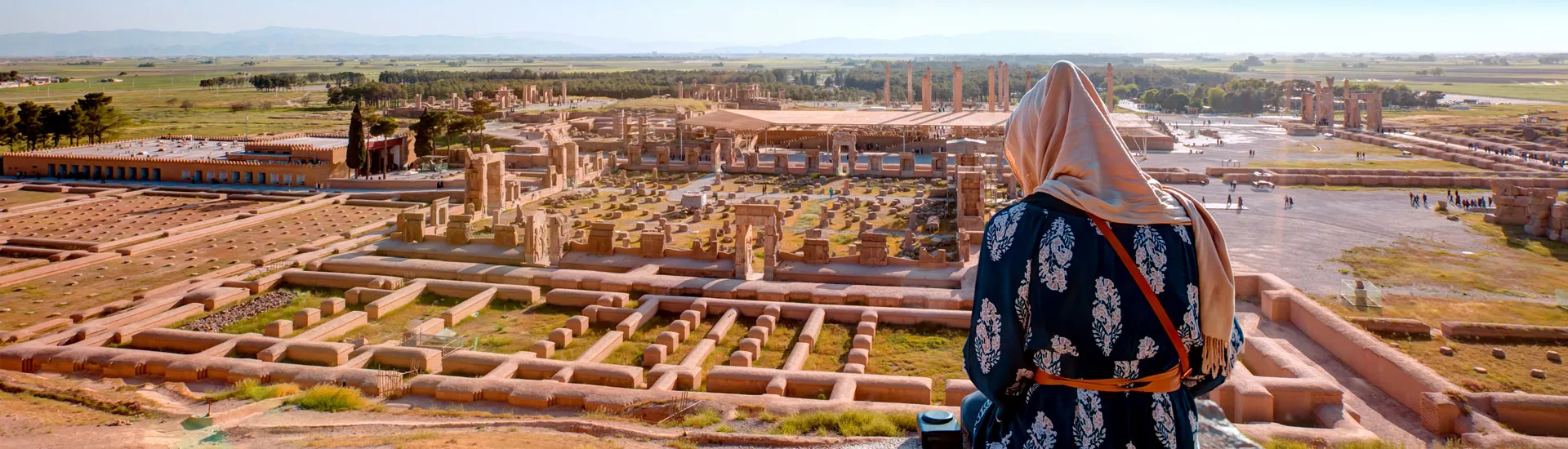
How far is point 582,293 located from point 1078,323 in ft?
47.7

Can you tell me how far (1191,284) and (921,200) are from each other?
27206mm

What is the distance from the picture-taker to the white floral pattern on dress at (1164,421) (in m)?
3.56

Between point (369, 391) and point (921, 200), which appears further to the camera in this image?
point (921, 200)

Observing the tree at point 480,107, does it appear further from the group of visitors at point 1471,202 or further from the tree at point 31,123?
the group of visitors at point 1471,202

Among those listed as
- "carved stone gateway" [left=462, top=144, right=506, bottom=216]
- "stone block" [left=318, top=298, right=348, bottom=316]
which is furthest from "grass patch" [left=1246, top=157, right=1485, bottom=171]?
"stone block" [left=318, top=298, right=348, bottom=316]

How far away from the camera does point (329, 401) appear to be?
10.7 meters

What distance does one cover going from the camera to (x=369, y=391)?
1187cm

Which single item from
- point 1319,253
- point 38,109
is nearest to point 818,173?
point 1319,253

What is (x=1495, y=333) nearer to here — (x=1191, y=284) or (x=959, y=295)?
(x=959, y=295)

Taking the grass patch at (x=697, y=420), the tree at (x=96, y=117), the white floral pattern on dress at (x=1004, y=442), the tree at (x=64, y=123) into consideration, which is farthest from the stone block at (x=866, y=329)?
the tree at (x=96, y=117)

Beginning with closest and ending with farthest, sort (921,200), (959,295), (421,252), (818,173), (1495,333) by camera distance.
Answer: (1495,333)
(959,295)
(421,252)
(921,200)
(818,173)

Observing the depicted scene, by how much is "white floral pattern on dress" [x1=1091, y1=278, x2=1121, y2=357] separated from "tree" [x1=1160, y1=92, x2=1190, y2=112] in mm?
91927

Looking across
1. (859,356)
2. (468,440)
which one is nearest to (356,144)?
(859,356)

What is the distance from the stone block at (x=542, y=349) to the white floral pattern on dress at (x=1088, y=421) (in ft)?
37.0
